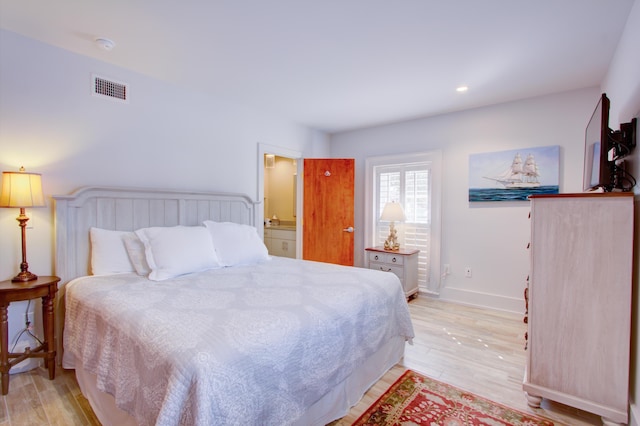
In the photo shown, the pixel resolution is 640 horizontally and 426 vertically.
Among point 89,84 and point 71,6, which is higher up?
point 71,6

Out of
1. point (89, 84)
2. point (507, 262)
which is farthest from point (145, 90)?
point (507, 262)

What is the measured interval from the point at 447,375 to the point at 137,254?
257 centimetres

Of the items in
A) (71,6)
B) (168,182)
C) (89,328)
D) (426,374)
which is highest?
(71,6)

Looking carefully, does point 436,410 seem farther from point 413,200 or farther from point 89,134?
point 89,134

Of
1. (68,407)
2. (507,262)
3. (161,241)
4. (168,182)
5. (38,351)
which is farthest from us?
(507,262)

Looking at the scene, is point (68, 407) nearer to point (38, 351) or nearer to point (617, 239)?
point (38, 351)

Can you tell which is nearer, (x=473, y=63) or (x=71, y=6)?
(x=71, y=6)

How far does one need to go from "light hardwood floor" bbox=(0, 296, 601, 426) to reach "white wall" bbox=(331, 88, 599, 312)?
459mm

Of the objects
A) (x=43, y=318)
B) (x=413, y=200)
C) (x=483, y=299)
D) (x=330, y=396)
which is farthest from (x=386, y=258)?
(x=43, y=318)

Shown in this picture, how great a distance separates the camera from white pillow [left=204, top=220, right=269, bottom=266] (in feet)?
9.03

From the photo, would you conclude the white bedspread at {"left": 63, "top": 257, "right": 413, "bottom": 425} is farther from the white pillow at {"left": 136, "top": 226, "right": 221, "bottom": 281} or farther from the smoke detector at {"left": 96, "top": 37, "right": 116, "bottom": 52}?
the smoke detector at {"left": 96, "top": 37, "right": 116, "bottom": 52}

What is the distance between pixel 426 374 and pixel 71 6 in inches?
135

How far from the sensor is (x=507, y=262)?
354cm

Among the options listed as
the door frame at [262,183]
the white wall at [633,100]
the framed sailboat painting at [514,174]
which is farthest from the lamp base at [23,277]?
the framed sailboat painting at [514,174]
